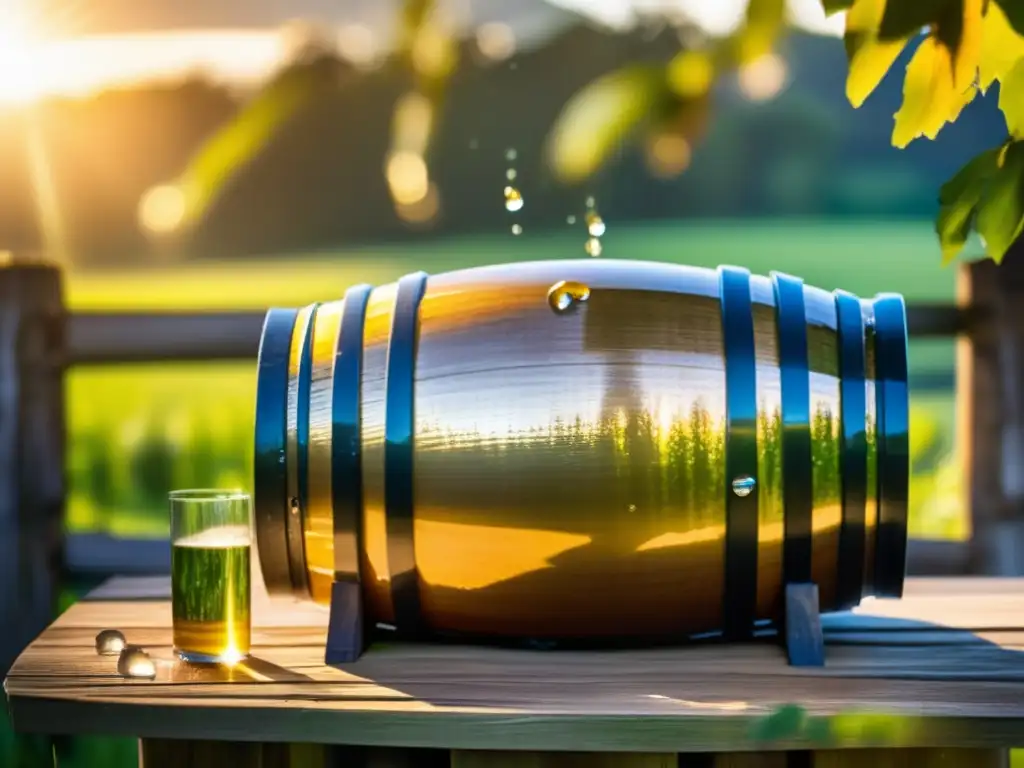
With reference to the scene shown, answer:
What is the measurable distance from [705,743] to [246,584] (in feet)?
2.20

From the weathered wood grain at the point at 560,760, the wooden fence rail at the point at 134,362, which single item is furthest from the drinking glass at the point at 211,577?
the wooden fence rail at the point at 134,362

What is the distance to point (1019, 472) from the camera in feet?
9.07

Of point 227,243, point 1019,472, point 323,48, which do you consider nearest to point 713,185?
point 227,243

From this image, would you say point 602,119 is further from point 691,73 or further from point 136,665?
point 136,665

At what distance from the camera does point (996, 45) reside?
30.0 inches

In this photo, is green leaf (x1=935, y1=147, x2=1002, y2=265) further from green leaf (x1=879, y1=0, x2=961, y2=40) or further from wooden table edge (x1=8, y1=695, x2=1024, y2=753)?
wooden table edge (x1=8, y1=695, x2=1024, y2=753)

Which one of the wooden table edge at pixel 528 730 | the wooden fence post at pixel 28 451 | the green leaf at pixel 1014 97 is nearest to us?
the green leaf at pixel 1014 97

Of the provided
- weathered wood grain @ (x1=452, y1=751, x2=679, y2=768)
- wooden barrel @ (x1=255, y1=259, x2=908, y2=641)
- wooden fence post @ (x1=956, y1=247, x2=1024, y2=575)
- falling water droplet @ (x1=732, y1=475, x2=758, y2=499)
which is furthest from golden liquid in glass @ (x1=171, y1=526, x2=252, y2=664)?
wooden fence post @ (x1=956, y1=247, x2=1024, y2=575)

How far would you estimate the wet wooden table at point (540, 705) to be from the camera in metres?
1.42

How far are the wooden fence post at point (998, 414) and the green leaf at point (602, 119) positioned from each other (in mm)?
2572

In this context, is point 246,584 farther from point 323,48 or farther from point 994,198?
point 323,48

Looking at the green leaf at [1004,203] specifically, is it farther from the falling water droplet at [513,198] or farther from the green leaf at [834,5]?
the falling water droplet at [513,198]

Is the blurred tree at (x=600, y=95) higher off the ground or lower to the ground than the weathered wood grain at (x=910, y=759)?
higher

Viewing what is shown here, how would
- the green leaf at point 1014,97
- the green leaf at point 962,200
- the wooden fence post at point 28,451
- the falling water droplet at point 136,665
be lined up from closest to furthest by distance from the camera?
the green leaf at point 1014,97 → the green leaf at point 962,200 → the falling water droplet at point 136,665 → the wooden fence post at point 28,451
